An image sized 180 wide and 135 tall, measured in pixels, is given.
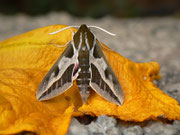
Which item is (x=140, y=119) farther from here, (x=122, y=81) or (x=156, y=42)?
(x=156, y=42)

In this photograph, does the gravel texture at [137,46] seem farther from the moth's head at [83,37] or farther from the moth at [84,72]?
the moth's head at [83,37]

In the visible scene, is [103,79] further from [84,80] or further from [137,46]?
[137,46]

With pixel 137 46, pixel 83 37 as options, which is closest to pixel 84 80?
pixel 83 37

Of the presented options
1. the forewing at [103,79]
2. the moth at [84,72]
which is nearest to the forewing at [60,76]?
the moth at [84,72]

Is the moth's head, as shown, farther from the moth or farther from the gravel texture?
the gravel texture

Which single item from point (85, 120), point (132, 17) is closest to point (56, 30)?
point (85, 120)

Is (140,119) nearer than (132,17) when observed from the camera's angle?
Yes
